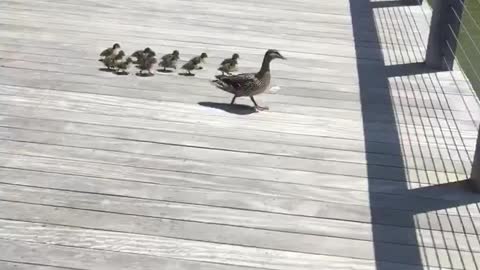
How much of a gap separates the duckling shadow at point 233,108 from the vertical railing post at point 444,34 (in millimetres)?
1541

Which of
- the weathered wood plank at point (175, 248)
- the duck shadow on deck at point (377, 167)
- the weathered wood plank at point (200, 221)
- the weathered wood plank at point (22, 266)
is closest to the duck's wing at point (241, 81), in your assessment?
the duck shadow on deck at point (377, 167)

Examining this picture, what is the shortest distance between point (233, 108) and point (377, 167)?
1.07 meters

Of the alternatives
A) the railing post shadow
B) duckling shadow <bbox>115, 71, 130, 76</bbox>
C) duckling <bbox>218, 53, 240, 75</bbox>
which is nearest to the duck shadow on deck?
the railing post shadow

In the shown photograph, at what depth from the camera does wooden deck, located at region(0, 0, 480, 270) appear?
11.7ft

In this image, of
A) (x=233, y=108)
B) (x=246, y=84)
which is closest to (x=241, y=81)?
(x=246, y=84)

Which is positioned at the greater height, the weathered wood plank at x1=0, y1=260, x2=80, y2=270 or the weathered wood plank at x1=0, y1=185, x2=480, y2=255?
the weathered wood plank at x1=0, y1=260, x2=80, y2=270

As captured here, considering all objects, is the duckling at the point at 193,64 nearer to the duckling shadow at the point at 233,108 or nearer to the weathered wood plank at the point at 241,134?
the duckling shadow at the point at 233,108

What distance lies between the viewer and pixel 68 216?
3734mm

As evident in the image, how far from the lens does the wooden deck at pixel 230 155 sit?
3.57m

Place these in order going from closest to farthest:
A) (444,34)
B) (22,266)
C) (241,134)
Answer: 1. (22,266)
2. (241,134)
3. (444,34)

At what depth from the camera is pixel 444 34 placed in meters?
5.93

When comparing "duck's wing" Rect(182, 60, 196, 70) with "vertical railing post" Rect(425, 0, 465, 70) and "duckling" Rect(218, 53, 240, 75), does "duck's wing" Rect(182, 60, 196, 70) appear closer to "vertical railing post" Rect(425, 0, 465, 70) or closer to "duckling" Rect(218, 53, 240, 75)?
"duckling" Rect(218, 53, 240, 75)

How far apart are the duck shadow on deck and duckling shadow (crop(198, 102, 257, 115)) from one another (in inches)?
25.7

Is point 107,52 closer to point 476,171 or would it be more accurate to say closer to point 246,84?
point 246,84
